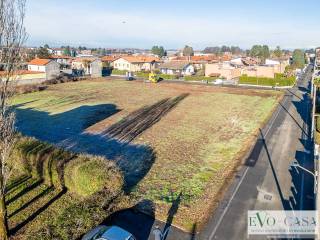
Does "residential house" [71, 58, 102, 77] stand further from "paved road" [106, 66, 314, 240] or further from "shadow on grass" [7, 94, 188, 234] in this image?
"paved road" [106, 66, 314, 240]

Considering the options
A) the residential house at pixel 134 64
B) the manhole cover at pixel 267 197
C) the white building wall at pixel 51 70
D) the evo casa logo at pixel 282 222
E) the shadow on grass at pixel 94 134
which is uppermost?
the residential house at pixel 134 64

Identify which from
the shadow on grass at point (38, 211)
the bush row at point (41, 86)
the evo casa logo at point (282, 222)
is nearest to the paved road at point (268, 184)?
the evo casa logo at point (282, 222)

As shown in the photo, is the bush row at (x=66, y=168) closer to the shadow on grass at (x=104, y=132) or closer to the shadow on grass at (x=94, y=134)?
the shadow on grass at (x=94, y=134)

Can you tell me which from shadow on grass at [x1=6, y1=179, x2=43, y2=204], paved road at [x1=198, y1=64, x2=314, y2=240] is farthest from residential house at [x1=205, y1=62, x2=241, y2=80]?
shadow on grass at [x1=6, y1=179, x2=43, y2=204]

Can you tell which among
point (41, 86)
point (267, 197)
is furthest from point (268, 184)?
point (41, 86)

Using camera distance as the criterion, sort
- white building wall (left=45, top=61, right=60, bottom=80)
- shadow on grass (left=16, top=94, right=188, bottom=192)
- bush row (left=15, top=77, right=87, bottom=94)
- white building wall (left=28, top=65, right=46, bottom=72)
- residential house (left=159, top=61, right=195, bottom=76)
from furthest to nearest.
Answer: residential house (left=159, top=61, right=195, bottom=76), white building wall (left=28, top=65, right=46, bottom=72), white building wall (left=45, top=61, right=60, bottom=80), bush row (left=15, top=77, right=87, bottom=94), shadow on grass (left=16, top=94, right=188, bottom=192)

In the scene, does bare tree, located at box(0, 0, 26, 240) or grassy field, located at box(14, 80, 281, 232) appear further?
grassy field, located at box(14, 80, 281, 232)

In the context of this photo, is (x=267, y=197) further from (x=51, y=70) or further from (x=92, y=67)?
(x=92, y=67)
